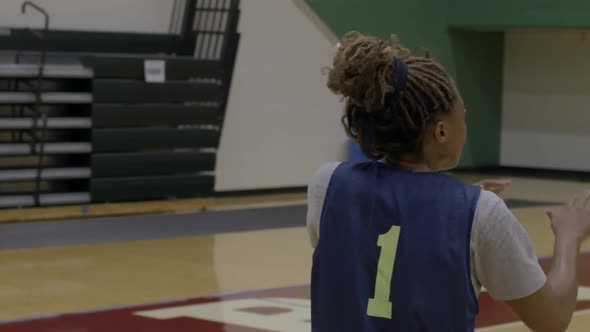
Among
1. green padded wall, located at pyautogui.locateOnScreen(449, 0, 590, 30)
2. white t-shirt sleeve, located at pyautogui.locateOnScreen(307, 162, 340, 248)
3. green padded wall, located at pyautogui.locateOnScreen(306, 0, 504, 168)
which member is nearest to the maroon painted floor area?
white t-shirt sleeve, located at pyautogui.locateOnScreen(307, 162, 340, 248)

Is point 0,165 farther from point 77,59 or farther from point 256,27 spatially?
point 256,27

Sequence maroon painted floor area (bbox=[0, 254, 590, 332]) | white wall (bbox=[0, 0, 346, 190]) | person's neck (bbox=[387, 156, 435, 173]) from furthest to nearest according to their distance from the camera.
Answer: white wall (bbox=[0, 0, 346, 190]) < maroon painted floor area (bbox=[0, 254, 590, 332]) < person's neck (bbox=[387, 156, 435, 173])

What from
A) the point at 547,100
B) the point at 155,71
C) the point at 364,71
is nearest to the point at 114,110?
the point at 155,71

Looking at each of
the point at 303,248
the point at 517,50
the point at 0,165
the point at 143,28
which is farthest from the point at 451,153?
the point at 517,50

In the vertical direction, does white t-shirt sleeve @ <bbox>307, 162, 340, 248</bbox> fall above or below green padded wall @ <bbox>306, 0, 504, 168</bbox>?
below

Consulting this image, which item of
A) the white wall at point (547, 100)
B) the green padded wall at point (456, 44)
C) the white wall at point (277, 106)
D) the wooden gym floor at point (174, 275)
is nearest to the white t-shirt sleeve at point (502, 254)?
the wooden gym floor at point (174, 275)

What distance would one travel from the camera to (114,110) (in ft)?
28.0

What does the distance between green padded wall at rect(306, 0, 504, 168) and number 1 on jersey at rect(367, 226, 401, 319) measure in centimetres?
903

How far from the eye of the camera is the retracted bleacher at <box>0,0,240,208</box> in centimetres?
818

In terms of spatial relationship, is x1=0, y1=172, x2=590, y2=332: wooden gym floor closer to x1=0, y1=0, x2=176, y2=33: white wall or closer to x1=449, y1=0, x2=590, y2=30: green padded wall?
x1=0, y1=0, x2=176, y2=33: white wall

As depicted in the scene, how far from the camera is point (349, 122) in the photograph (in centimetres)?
185

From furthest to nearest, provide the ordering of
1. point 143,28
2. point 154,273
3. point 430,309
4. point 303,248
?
point 143,28 → point 303,248 → point 154,273 → point 430,309

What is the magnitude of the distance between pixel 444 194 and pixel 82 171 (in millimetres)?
6912

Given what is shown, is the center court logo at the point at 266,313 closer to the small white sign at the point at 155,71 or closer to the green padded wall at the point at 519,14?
the small white sign at the point at 155,71
